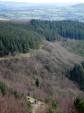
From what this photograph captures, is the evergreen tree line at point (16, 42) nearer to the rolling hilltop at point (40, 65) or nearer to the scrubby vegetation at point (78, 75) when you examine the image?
the rolling hilltop at point (40, 65)

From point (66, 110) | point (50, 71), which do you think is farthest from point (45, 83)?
point (66, 110)

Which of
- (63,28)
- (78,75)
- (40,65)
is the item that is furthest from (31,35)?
(63,28)

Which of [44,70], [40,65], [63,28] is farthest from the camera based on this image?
[63,28]

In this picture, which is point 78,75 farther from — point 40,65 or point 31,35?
point 31,35

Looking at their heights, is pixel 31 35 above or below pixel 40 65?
above

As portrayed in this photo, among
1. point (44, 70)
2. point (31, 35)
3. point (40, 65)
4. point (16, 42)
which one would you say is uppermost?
point (16, 42)

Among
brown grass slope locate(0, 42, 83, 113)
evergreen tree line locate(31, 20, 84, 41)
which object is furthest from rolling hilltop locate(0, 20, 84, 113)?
evergreen tree line locate(31, 20, 84, 41)

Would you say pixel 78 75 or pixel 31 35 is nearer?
pixel 78 75

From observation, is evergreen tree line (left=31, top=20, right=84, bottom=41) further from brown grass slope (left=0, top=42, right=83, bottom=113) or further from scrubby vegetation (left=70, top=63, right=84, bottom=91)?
scrubby vegetation (left=70, top=63, right=84, bottom=91)

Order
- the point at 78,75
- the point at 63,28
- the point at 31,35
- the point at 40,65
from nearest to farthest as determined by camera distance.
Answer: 1. the point at 78,75
2. the point at 40,65
3. the point at 31,35
4. the point at 63,28

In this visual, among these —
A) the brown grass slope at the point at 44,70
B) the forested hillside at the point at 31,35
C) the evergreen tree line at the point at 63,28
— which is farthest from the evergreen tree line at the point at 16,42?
the evergreen tree line at the point at 63,28
